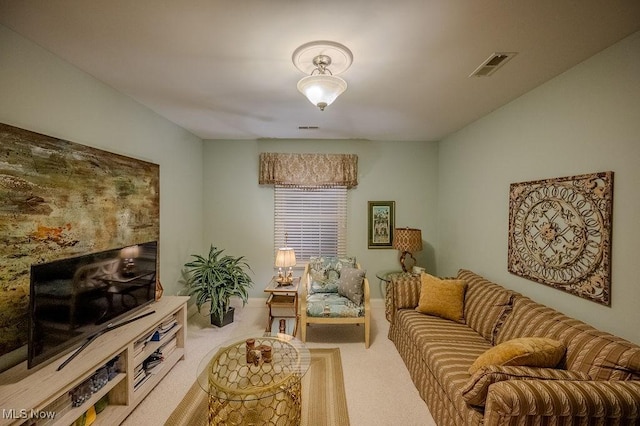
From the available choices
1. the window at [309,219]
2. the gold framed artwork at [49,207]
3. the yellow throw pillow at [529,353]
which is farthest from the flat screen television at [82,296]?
the yellow throw pillow at [529,353]

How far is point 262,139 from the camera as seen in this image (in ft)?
14.2

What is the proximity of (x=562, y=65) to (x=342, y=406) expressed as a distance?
3.12m

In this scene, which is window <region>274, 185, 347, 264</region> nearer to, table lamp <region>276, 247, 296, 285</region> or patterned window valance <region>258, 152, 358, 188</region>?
patterned window valance <region>258, 152, 358, 188</region>

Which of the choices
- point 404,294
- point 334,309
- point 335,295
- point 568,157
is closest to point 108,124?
point 334,309

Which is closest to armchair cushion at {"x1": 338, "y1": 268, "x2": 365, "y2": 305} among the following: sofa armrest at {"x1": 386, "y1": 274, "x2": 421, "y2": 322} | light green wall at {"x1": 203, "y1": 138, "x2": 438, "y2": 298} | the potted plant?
sofa armrest at {"x1": 386, "y1": 274, "x2": 421, "y2": 322}

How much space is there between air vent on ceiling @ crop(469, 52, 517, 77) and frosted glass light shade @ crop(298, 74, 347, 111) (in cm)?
108

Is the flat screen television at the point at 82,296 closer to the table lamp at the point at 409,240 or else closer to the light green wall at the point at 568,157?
the table lamp at the point at 409,240

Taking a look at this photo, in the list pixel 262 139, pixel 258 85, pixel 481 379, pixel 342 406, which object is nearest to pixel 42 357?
pixel 342 406

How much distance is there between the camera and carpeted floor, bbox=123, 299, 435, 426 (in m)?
2.09

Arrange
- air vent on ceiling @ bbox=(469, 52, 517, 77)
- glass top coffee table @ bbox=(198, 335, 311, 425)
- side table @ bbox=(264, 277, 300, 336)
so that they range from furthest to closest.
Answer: side table @ bbox=(264, 277, 300, 336), air vent on ceiling @ bbox=(469, 52, 517, 77), glass top coffee table @ bbox=(198, 335, 311, 425)

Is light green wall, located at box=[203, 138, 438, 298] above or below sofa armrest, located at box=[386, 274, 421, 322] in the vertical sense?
above

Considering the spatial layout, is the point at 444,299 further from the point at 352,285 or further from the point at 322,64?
the point at 322,64

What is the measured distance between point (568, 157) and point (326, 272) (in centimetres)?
279

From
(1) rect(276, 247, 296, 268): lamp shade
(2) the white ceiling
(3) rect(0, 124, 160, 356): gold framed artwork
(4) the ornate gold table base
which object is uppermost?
(2) the white ceiling
